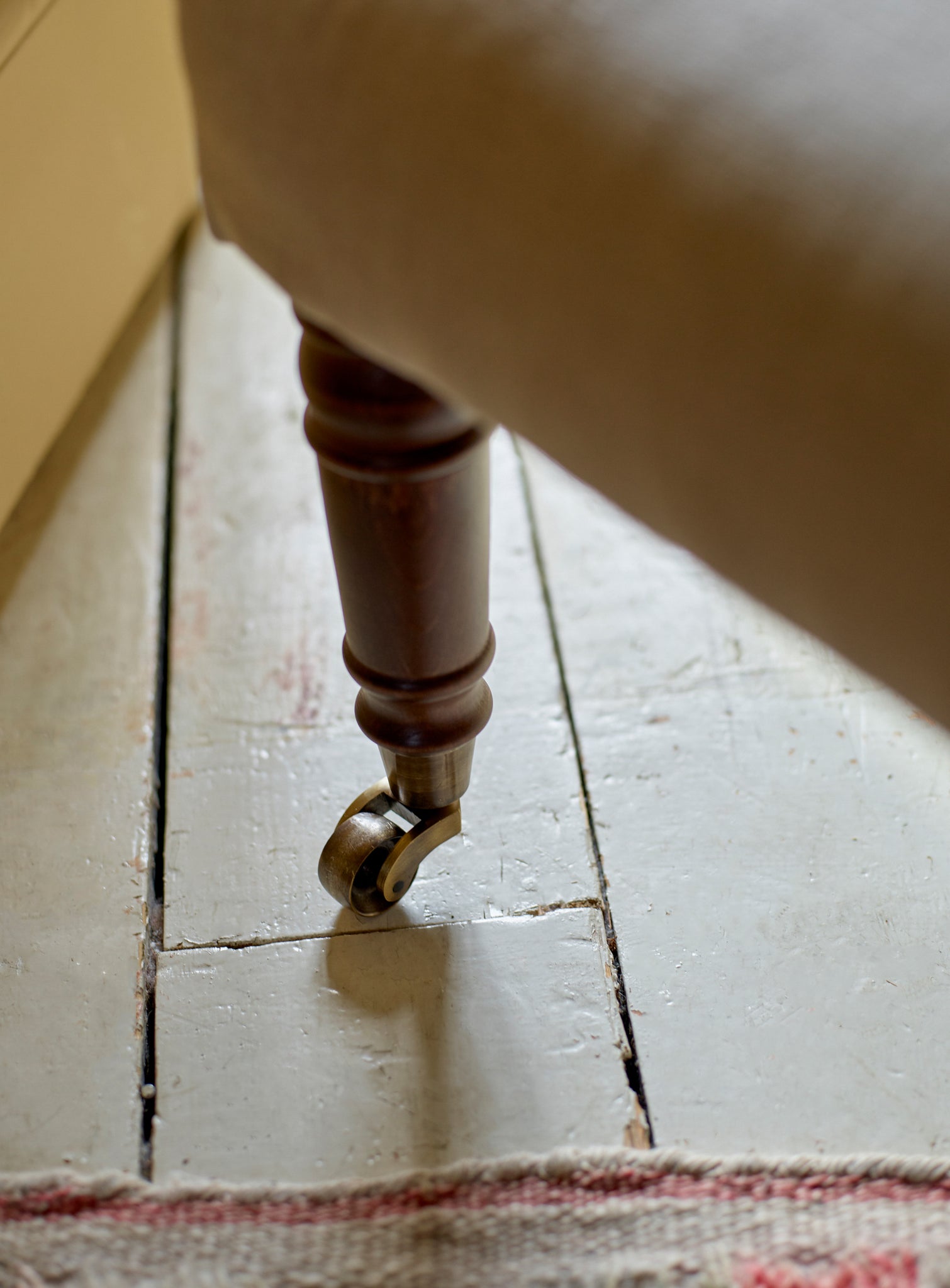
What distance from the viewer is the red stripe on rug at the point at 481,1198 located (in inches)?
20.5

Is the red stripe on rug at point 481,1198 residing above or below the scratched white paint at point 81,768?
above

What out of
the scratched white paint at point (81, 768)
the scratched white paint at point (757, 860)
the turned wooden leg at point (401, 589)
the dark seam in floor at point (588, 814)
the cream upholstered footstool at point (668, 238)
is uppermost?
the cream upholstered footstool at point (668, 238)

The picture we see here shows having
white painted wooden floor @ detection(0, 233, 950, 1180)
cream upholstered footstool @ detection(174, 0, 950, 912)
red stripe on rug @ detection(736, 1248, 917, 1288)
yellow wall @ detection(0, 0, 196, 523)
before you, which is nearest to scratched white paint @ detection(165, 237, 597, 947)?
white painted wooden floor @ detection(0, 233, 950, 1180)

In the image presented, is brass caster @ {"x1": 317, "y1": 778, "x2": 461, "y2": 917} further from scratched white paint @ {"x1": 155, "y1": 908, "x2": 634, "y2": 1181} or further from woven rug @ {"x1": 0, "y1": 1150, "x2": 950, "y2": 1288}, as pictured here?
woven rug @ {"x1": 0, "y1": 1150, "x2": 950, "y2": 1288}

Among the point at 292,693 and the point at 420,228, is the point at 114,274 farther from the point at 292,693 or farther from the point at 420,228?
the point at 420,228

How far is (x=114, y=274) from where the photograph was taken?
3.33ft

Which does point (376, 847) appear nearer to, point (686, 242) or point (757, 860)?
point (757, 860)

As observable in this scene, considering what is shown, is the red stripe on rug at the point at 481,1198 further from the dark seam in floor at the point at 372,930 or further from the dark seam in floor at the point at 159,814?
the dark seam in floor at the point at 372,930

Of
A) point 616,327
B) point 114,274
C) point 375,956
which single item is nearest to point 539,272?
point 616,327

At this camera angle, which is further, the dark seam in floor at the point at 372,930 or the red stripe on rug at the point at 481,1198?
the dark seam in floor at the point at 372,930

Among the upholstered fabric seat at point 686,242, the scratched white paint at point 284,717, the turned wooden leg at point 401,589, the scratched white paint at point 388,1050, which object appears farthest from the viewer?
the scratched white paint at point 284,717

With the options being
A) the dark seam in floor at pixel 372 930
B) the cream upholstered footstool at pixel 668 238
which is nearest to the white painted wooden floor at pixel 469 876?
the dark seam in floor at pixel 372 930

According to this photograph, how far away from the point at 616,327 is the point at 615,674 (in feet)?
1.66

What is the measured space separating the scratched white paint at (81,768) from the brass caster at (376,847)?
0.42 ft
